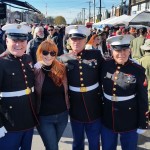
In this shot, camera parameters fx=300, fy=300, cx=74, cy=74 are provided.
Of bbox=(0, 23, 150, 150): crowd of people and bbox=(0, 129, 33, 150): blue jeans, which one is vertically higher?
bbox=(0, 23, 150, 150): crowd of people

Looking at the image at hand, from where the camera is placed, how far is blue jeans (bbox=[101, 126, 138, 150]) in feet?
10.9

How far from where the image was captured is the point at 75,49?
3.46 m

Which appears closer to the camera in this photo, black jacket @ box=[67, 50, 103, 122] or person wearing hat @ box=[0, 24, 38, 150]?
person wearing hat @ box=[0, 24, 38, 150]

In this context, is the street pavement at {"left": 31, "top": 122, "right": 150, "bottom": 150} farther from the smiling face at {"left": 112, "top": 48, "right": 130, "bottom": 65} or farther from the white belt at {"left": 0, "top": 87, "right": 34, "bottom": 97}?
the smiling face at {"left": 112, "top": 48, "right": 130, "bottom": 65}

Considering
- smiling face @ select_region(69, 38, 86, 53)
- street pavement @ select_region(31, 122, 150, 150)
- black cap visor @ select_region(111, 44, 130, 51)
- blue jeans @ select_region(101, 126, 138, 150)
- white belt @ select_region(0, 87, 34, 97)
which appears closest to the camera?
white belt @ select_region(0, 87, 34, 97)

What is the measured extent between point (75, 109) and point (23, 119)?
0.68 metres

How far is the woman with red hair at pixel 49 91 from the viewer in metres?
3.22

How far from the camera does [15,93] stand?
301cm

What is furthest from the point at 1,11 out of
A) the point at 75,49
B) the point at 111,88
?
the point at 111,88

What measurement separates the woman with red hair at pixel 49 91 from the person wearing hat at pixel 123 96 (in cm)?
51

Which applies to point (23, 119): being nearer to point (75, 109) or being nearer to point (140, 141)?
point (75, 109)

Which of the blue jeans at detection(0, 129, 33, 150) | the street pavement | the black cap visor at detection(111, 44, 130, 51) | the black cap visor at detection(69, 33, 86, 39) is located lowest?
the street pavement

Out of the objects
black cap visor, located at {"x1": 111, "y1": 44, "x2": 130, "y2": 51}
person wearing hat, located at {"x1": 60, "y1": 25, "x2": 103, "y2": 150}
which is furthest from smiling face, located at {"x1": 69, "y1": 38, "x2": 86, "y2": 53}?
black cap visor, located at {"x1": 111, "y1": 44, "x2": 130, "y2": 51}

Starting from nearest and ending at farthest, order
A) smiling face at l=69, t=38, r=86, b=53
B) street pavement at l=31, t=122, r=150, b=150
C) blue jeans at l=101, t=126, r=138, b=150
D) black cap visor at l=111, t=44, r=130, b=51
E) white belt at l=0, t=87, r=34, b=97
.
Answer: white belt at l=0, t=87, r=34, b=97, black cap visor at l=111, t=44, r=130, b=51, blue jeans at l=101, t=126, r=138, b=150, smiling face at l=69, t=38, r=86, b=53, street pavement at l=31, t=122, r=150, b=150
